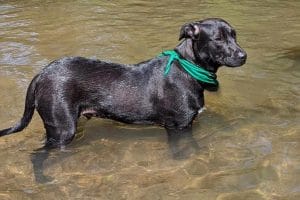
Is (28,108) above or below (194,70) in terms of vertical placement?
below

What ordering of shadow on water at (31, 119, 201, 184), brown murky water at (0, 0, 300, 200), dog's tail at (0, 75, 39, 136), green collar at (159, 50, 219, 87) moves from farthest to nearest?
1. green collar at (159, 50, 219, 87)
2. shadow on water at (31, 119, 201, 184)
3. dog's tail at (0, 75, 39, 136)
4. brown murky water at (0, 0, 300, 200)

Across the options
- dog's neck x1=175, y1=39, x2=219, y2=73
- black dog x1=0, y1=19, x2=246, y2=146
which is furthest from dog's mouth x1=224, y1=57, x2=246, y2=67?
dog's neck x1=175, y1=39, x2=219, y2=73

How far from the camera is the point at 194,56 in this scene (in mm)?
6383

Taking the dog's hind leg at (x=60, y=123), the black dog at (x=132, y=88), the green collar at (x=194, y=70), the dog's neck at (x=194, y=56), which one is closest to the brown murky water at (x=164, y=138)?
the dog's hind leg at (x=60, y=123)

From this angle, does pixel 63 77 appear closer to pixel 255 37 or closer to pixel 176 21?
pixel 255 37

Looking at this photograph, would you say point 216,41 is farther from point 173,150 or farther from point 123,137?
point 123,137

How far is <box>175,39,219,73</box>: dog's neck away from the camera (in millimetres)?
6319

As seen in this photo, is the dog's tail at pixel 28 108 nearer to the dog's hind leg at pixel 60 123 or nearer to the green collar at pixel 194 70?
the dog's hind leg at pixel 60 123

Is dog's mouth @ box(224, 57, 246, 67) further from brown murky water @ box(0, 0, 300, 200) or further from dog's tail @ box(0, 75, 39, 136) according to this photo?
dog's tail @ box(0, 75, 39, 136)

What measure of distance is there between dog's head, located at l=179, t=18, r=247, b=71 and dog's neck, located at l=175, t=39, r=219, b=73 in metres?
0.06

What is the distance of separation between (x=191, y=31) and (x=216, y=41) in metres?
0.31

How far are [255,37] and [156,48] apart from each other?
2.10 m

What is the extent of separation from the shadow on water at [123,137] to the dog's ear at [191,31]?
1162 mm

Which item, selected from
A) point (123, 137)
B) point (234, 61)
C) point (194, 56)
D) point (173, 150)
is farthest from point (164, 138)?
point (234, 61)
